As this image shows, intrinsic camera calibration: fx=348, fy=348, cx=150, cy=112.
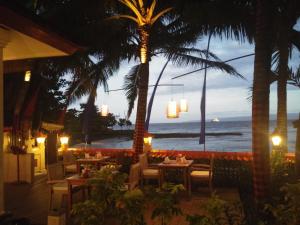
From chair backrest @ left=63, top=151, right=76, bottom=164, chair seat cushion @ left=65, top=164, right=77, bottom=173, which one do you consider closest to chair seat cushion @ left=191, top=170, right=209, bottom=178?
chair seat cushion @ left=65, top=164, right=77, bottom=173

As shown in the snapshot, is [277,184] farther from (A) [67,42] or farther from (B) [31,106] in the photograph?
(B) [31,106]

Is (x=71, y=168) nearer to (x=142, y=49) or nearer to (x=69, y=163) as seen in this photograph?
(x=69, y=163)

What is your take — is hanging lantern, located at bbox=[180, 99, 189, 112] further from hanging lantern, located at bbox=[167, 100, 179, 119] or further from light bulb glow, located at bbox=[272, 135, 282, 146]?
light bulb glow, located at bbox=[272, 135, 282, 146]

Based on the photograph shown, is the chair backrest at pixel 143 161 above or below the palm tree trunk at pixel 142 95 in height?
below

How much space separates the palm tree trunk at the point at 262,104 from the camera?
5484 millimetres

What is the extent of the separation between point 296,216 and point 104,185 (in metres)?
1.39

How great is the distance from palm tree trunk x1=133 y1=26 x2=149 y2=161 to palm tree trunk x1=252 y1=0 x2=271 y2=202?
475cm

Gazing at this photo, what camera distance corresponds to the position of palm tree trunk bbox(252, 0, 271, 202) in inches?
216

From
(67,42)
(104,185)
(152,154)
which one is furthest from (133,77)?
(104,185)

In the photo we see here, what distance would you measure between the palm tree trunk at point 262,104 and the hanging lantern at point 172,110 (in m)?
6.10

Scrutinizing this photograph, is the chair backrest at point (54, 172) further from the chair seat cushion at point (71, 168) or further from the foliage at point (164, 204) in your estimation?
the foliage at point (164, 204)

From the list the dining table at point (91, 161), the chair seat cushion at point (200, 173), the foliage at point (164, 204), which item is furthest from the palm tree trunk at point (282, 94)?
the foliage at point (164, 204)

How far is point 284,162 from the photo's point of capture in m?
8.23

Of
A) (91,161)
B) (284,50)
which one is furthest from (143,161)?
(284,50)
